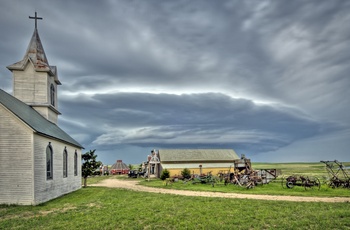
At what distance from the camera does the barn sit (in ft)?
163

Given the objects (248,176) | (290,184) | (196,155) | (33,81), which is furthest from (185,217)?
(196,155)

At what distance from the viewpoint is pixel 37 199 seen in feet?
57.5

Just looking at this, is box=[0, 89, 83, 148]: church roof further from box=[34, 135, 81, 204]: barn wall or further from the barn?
the barn

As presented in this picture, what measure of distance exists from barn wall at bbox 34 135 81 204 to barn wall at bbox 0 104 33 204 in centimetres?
47

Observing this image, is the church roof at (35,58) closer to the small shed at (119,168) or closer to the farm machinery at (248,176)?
the farm machinery at (248,176)

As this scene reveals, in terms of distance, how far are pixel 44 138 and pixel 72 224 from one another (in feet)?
33.0

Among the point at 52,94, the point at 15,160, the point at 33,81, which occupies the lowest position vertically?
the point at 15,160

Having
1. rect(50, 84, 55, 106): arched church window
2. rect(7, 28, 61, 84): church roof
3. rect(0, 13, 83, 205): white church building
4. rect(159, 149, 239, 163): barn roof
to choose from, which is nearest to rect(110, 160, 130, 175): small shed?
rect(159, 149, 239, 163): barn roof

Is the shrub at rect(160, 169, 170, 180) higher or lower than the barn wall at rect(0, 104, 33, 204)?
lower

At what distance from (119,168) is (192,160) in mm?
36422

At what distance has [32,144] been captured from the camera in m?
17.4

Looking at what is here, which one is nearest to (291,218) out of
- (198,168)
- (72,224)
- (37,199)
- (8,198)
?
(72,224)

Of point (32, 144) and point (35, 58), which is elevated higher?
point (35, 58)

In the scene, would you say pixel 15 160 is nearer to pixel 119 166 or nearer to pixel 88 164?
pixel 88 164
